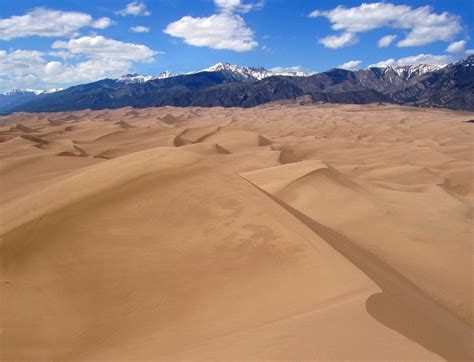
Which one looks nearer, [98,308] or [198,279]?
[98,308]

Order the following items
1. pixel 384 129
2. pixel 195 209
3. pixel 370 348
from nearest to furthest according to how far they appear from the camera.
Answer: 1. pixel 370 348
2. pixel 195 209
3. pixel 384 129

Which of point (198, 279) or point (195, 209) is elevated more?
point (195, 209)

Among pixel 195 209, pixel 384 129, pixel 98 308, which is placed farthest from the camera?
pixel 384 129

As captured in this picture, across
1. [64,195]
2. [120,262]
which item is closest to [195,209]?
[120,262]

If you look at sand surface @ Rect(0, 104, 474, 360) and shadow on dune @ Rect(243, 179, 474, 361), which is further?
sand surface @ Rect(0, 104, 474, 360)

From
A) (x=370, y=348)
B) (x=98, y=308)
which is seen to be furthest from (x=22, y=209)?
(x=370, y=348)

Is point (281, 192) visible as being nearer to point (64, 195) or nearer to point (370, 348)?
point (64, 195)

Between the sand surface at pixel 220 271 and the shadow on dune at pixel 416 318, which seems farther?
the sand surface at pixel 220 271

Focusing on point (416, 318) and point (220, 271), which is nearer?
point (416, 318)
